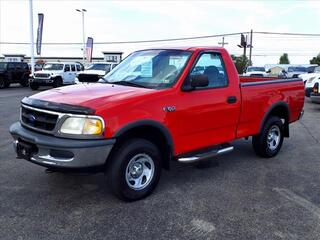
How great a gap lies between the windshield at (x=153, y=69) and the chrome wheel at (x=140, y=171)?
0.97m

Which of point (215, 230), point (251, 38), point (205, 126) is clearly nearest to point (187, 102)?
point (205, 126)

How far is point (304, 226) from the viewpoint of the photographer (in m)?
3.83

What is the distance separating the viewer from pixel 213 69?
17.5 ft

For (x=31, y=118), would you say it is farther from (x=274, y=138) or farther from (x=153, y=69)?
(x=274, y=138)

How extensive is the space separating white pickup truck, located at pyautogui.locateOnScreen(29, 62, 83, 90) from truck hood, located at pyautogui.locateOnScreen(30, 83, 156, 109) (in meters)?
19.3

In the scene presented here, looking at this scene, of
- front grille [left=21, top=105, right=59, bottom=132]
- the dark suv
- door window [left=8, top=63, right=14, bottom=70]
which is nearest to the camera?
front grille [left=21, top=105, right=59, bottom=132]

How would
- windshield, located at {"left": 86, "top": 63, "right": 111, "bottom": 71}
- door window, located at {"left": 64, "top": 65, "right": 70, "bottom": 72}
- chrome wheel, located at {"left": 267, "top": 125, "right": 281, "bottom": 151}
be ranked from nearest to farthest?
chrome wheel, located at {"left": 267, "top": 125, "right": 281, "bottom": 151}, windshield, located at {"left": 86, "top": 63, "right": 111, "bottom": 71}, door window, located at {"left": 64, "top": 65, "right": 70, "bottom": 72}

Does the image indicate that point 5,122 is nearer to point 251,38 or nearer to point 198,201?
point 198,201

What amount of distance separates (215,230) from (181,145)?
136 cm

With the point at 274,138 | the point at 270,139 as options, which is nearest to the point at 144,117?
the point at 270,139

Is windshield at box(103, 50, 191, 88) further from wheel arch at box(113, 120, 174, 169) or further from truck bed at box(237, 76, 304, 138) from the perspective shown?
truck bed at box(237, 76, 304, 138)

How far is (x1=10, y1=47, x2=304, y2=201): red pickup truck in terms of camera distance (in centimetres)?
390

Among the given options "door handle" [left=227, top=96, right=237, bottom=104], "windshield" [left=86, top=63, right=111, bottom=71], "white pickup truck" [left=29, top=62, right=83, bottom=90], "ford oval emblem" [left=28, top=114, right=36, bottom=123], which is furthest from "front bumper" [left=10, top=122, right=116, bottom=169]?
"white pickup truck" [left=29, top=62, right=83, bottom=90]

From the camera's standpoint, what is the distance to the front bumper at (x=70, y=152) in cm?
381
